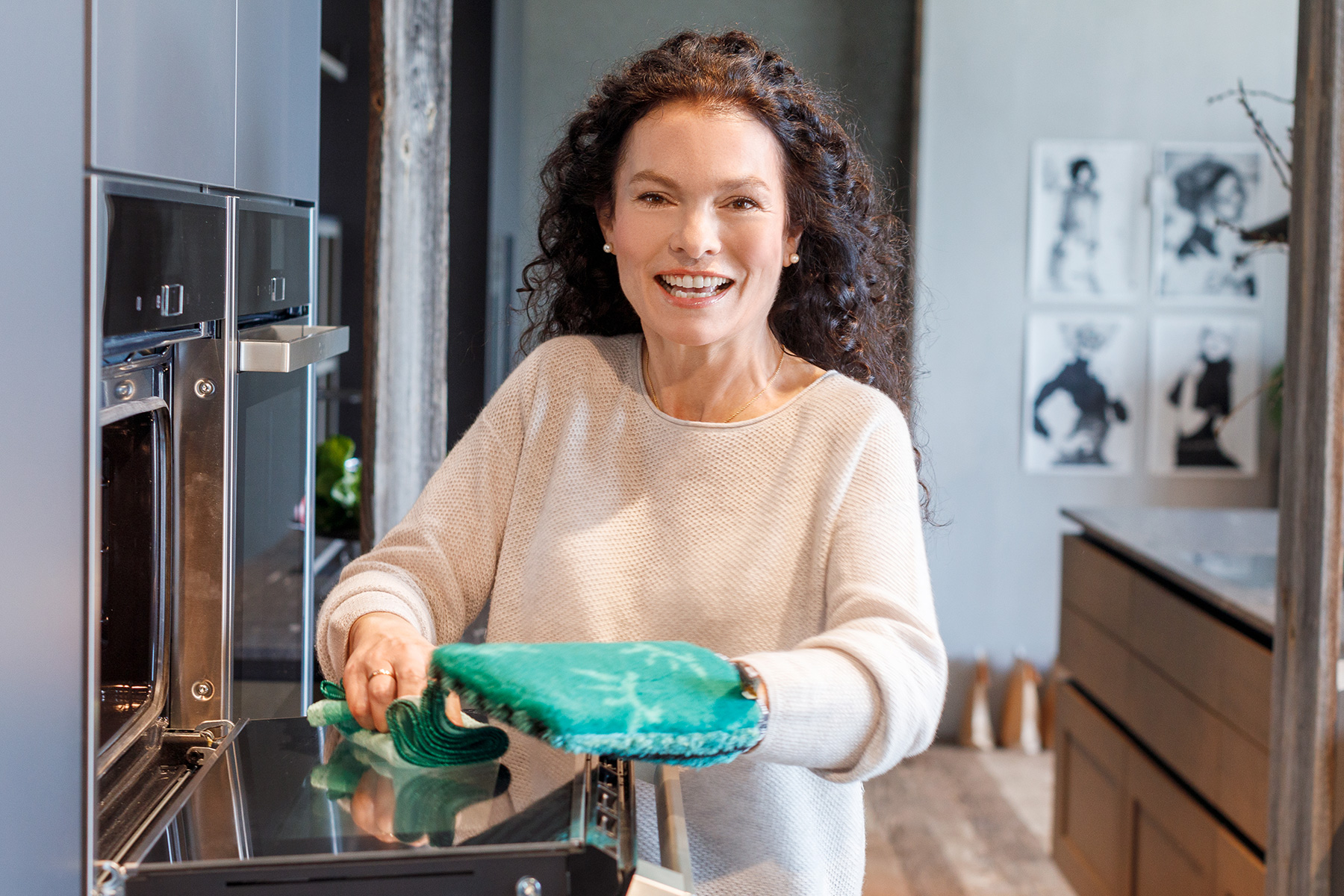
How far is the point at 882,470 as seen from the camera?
1084 millimetres

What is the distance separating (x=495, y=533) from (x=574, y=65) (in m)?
2.47

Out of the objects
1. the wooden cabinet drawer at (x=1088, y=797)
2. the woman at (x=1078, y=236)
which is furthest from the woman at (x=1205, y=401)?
the wooden cabinet drawer at (x=1088, y=797)

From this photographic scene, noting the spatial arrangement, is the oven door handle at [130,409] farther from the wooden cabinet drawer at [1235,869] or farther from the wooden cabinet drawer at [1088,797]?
the wooden cabinet drawer at [1088,797]

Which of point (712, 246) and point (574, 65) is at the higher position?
point (574, 65)

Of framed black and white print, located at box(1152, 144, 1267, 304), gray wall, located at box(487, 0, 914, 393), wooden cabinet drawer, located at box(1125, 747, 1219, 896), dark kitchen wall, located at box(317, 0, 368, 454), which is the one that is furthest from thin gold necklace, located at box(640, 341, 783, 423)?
framed black and white print, located at box(1152, 144, 1267, 304)

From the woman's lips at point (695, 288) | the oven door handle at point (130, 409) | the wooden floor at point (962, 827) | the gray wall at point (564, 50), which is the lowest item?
the wooden floor at point (962, 827)

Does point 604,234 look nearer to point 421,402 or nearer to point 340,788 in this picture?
point 340,788

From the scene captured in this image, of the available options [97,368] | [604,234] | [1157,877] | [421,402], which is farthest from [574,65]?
[97,368]

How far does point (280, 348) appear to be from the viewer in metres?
1.20

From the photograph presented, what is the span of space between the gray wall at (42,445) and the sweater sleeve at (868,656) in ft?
1.52

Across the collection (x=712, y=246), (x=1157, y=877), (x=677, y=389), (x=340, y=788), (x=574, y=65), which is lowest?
(x=1157, y=877)

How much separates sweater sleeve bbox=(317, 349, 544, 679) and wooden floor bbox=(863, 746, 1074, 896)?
227cm

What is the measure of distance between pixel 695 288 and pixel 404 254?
47.6 inches

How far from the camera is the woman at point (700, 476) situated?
108cm
